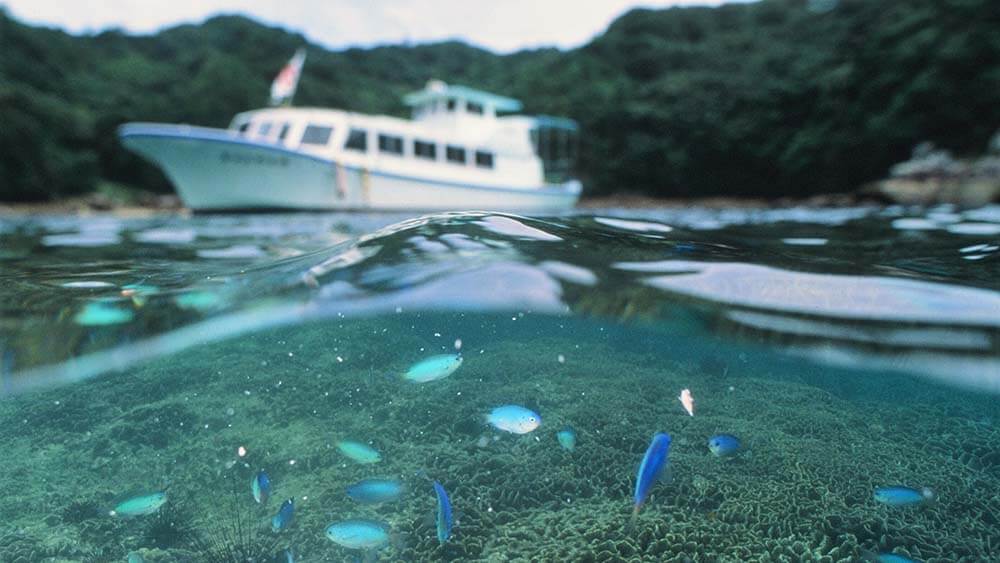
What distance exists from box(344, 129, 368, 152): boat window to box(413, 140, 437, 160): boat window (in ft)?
5.83

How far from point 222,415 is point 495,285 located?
2.04 meters

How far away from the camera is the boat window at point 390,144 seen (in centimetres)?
1933

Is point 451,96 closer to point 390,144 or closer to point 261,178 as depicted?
point 390,144

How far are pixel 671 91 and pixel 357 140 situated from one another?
109 feet

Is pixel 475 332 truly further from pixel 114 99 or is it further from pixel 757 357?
pixel 114 99

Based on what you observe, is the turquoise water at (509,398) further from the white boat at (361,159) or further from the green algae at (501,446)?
the white boat at (361,159)

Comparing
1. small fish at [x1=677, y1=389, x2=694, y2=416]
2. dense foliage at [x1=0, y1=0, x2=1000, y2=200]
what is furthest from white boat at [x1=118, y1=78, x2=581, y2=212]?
dense foliage at [x1=0, y1=0, x2=1000, y2=200]

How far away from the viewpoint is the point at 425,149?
66.5ft

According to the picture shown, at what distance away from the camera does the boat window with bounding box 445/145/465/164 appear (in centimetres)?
2088

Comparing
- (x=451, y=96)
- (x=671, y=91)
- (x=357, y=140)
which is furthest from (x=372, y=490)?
(x=671, y=91)

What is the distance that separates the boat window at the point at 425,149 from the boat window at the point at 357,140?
1.78 meters

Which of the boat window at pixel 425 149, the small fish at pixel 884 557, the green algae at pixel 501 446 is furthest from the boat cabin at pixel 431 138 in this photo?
the small fish at pixel 884 557

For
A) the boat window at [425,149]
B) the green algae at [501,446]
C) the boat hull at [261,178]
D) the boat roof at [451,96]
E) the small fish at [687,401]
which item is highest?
the boat roof at [451,96]

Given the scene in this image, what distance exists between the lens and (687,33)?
200 feet
